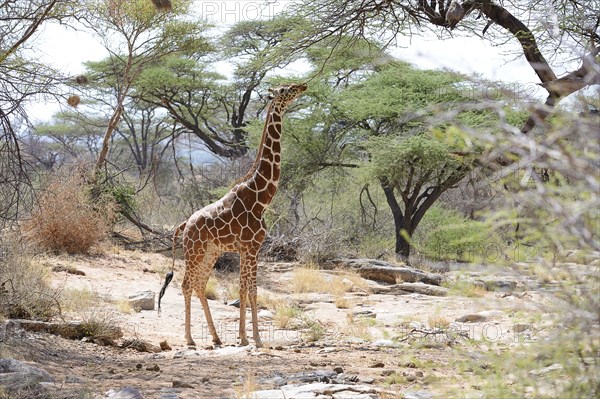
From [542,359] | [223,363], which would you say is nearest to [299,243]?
[223,363]

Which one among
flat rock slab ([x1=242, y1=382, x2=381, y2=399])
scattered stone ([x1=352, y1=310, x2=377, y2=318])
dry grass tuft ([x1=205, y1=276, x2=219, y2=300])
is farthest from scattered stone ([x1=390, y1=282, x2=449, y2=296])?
flat rock slab ([x1=242, y1=382, x2=381, y2=399])

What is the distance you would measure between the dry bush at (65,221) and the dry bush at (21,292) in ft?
11.7

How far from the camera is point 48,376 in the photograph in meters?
4.92

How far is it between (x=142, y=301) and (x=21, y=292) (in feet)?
7.12

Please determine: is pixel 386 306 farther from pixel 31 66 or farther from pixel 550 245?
pixel 550 245

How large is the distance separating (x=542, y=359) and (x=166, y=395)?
2.47m

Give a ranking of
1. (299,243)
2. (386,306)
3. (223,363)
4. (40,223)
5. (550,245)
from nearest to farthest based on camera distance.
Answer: (550,245) → (223,363) → (386,306) → (40,223) → (299,243)

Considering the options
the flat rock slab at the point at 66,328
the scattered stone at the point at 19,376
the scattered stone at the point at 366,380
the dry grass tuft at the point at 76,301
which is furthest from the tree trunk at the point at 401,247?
the scattered stone at the point at 19,376

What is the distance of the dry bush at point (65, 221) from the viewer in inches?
465

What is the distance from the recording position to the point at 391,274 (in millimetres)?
12414

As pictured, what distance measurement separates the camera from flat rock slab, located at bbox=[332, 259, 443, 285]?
40.2 feet

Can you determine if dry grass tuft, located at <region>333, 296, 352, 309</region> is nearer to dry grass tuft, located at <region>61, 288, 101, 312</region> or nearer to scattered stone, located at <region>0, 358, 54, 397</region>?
dry grass tuft, located at <region>61, 288, 101, 312</region>

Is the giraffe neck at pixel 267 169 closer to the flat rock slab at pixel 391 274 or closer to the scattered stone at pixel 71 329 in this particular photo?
the scattered stone at pixel 71 329

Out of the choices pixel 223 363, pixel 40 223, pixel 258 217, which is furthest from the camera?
pixel 40 223
